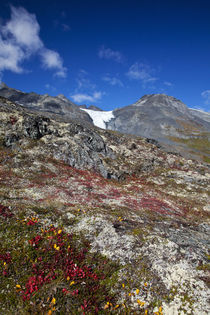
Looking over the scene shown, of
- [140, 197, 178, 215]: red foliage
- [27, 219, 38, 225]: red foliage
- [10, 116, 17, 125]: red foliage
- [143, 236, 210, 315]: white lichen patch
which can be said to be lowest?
[140, 197, 178, 215]: red foliage

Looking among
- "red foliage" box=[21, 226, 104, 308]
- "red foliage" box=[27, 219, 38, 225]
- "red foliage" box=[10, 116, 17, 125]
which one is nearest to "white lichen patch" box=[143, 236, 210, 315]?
"red foliage" box=[21, 226, 104, 308]

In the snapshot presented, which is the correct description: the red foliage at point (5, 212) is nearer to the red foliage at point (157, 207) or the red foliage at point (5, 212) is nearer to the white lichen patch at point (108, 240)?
the white lichen patch at point (108, 240)

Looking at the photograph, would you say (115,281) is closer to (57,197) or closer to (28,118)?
(57,197)

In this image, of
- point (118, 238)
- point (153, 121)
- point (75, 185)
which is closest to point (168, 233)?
point (118, 238)

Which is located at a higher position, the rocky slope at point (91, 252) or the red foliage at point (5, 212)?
the red foliage at point (5, 212)

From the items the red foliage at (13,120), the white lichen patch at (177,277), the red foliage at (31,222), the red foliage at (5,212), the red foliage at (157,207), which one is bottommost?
the red foliage at (157,207)

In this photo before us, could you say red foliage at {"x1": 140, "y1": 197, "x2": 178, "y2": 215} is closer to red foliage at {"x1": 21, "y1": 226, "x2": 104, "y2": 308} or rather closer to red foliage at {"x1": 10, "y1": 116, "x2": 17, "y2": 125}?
red foliage at {"x1": 21, "y1": 226, "x2": 104, "y2": 308}

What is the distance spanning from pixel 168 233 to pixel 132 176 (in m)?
31.6

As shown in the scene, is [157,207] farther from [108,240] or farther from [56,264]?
[56,264]

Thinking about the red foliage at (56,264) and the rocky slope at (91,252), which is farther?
the red foliage at (56,264)

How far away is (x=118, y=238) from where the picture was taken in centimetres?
1581

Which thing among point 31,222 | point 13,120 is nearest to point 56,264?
point 31,222

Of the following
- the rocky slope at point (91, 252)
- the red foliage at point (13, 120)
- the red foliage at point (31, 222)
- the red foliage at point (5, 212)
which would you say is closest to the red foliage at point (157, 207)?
the rocky slope at point (91, 252)

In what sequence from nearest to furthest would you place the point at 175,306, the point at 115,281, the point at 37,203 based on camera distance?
the point at 175,306, the point at 115,281, the point at 37,203
